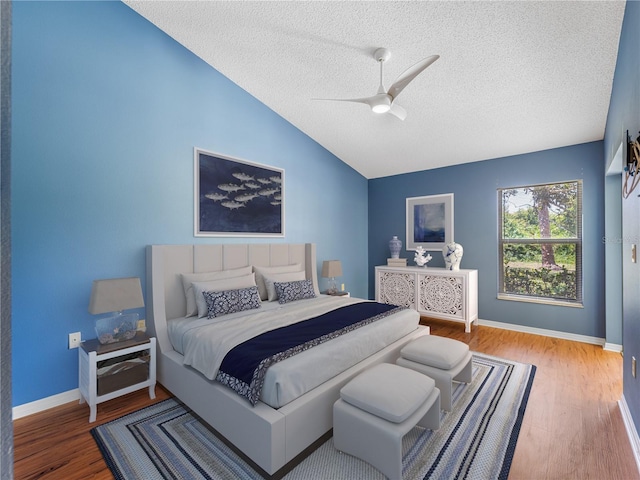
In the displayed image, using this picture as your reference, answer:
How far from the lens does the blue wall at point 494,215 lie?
3791mm

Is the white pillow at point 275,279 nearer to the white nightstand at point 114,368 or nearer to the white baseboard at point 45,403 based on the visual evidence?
the white nightstand at point 114,368

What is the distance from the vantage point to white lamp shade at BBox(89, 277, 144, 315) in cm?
240

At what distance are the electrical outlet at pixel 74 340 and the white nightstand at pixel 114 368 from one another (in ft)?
0.20

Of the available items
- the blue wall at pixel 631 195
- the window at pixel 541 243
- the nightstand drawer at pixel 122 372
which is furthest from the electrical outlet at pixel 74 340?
the window at pixel 541 243

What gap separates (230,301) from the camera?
2.97 metres

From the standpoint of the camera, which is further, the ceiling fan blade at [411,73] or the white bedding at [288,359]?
the ceiling fan blade at [411,73]

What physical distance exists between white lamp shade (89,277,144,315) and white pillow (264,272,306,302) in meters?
1.36

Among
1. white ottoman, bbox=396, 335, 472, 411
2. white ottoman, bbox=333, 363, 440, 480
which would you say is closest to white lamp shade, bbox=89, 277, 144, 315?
white ottoman, bbox=333, 363, 440, 480

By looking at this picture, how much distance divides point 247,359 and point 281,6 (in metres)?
2.72

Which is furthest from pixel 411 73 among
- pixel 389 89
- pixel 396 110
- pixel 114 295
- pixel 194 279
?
pixel 114 295

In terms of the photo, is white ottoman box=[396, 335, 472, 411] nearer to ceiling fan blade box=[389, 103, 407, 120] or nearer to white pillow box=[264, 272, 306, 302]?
white pillow box=[264, 272, 306, 302]

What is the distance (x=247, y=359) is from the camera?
201 cm

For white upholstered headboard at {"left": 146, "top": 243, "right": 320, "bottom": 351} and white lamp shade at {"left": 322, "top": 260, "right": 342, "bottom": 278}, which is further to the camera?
white lamp shade at {"left": 322, "top": 260, "right": 342, "bottom": 278}

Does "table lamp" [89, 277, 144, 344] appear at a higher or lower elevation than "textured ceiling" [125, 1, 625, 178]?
lower
